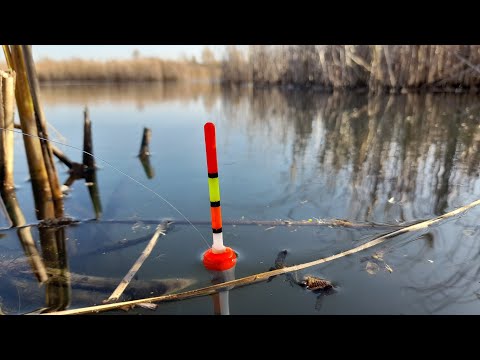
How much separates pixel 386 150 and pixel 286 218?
484cm

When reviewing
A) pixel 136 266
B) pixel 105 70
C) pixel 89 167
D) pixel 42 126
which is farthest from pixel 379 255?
pixel 105 70

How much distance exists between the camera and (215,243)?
11.9 feet

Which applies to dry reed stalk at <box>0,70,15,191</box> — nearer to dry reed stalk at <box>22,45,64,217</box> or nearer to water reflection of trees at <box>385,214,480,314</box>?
dry reed stalk at <box>22,45,64,217</box>

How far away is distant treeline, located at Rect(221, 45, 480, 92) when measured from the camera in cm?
1944

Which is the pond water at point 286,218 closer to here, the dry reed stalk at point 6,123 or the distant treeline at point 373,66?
the dry reed stalk at point 6,123

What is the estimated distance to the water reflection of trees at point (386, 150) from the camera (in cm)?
539

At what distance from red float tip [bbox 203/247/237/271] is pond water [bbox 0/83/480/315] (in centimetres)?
11

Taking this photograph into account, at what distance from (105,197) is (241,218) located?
267cm

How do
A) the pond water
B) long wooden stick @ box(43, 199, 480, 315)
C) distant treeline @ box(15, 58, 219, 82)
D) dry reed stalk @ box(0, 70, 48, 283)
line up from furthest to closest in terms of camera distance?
1. distant treeline @ box(15, 58, 219, 82)
2. dry reed stalk @ box(0, 70, 48, 283)
3. the pond water
4. long wooden stick @ box(43, 199, 480, 315)

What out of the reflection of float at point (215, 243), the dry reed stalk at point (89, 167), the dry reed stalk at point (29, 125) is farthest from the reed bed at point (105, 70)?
the reflection of float at point (215, 243)

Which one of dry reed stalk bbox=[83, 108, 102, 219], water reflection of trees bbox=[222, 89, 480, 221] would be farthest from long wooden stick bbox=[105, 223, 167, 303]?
water reflection of trees bbox=[222, 89, 480, 221]

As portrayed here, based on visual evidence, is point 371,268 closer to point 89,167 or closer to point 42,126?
point 42,126

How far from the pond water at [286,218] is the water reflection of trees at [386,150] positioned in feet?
0.15
